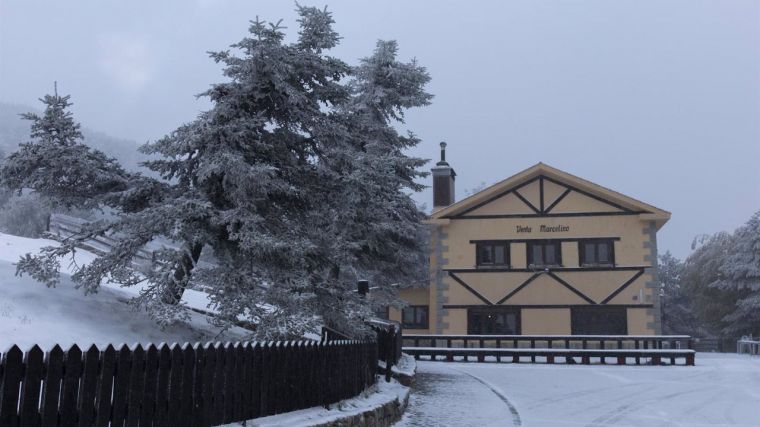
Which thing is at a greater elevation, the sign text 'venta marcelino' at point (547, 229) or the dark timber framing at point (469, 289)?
the sign text 'venta marcelino' at point (547, 229)

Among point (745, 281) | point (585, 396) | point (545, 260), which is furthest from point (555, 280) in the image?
point (745, 281)

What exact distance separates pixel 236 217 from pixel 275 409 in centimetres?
307

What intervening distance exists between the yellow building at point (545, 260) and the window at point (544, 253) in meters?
0.04

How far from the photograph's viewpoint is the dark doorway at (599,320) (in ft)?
88.8

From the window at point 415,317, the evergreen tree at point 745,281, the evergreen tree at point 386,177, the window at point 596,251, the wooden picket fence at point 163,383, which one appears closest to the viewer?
the wooden picket fence at point 163,383

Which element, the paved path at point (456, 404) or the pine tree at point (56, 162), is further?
the paved path at point (456, 404)

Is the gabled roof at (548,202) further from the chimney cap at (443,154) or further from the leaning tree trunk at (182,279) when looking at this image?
the leaning tree trunk at (182,279)

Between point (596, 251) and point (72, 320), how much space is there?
23.7 m

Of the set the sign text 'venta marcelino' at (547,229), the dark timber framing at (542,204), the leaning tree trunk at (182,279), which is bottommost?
the leaning tree trunk at (182,279)

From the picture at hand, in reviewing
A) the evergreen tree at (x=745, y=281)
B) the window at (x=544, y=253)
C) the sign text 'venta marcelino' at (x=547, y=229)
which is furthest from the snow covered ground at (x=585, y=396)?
the evergreen tree at (x=745, y=281)

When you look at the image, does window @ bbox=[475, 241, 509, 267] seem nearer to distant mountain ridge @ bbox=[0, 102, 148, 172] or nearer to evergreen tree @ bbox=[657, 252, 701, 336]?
evergreen tree @ bbox=[657, 252, 701, 336]

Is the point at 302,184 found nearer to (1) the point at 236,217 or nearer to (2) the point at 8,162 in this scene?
(1) the point at 236,217

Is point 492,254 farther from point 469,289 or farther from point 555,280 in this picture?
point 555,280

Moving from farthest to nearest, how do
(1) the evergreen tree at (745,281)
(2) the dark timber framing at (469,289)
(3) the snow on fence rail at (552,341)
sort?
(1) the evergreen tree at (745,281) → (2) the dark timber framing at (469,289) → (3) the snow on fence rail at (552,341)
